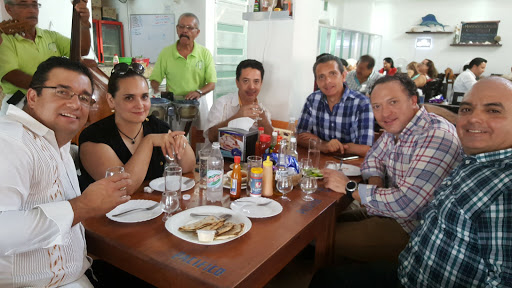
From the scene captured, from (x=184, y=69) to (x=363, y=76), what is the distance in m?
3.39

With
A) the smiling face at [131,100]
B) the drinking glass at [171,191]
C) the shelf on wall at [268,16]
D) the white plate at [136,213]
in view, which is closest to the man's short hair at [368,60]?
the shelf on wall at [268,16]

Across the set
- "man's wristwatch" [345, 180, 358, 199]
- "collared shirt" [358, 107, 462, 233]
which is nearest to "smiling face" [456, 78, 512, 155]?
"collared shirt" [358, 107, 462, 233]

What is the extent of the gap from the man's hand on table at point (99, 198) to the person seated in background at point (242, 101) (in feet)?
5.03

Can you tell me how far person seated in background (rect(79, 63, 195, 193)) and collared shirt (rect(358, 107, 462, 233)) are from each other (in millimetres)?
1035

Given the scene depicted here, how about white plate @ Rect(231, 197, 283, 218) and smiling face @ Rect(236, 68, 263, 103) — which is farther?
smiling face @ Rect(236, 68, 263, 103)

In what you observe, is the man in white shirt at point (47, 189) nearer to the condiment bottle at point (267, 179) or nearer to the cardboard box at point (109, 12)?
the condiment bottle at point (267, 179)

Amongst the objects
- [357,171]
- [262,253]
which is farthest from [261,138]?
[262,253]

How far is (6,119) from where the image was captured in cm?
113

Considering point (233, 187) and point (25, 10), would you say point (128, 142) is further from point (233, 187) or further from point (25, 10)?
point (25, 10)

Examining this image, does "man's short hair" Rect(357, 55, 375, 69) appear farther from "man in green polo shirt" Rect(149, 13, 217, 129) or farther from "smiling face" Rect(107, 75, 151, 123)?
"smiling face" Rect(107, 75, 151, 123)

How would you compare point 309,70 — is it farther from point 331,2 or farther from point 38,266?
point 331,2

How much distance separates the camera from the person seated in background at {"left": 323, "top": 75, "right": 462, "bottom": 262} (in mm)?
1626

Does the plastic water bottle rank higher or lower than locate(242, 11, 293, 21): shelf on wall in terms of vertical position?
lower

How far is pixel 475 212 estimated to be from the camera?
124cm
